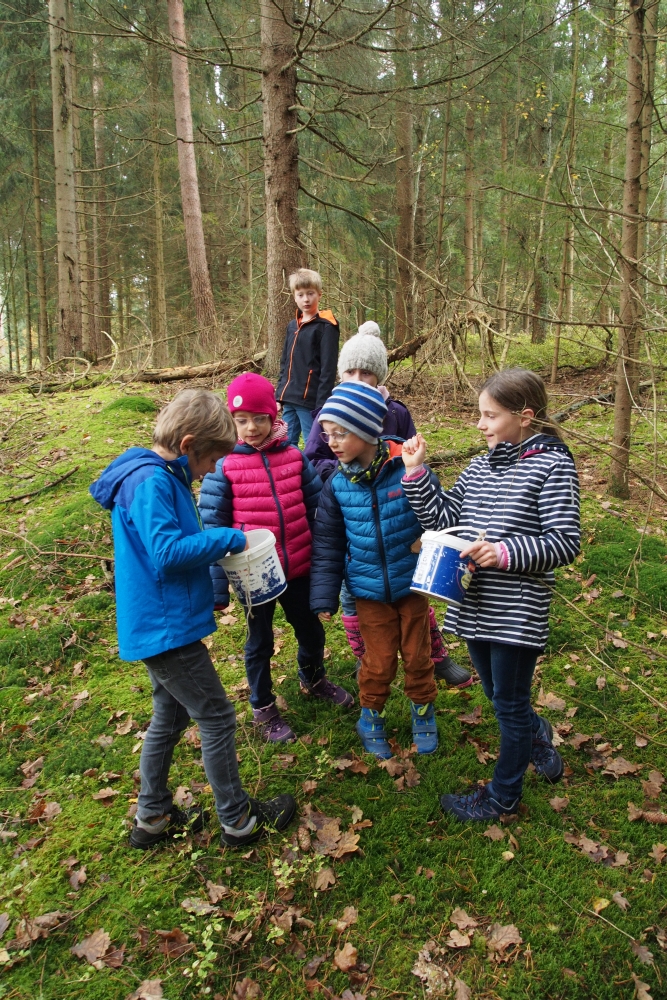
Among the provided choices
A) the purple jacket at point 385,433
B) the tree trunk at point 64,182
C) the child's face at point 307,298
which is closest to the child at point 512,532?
the purple jacket at point 385,433

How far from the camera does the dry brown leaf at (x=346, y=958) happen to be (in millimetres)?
2197

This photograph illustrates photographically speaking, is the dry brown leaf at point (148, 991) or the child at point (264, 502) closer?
the dry brown leaf at point (148, 991)

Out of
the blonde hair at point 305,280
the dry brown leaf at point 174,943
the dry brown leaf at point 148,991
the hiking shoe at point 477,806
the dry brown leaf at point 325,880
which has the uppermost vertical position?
the blonde hair at point 305,280

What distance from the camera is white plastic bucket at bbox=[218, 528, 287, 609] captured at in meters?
2.60

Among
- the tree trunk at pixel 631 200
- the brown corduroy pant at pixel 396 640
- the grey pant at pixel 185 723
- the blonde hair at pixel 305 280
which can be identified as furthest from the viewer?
the blonde hair at pixel 305 280

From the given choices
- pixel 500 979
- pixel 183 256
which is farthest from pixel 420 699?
pixel 183 256

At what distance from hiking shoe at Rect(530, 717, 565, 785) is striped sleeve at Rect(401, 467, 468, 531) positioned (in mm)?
1242

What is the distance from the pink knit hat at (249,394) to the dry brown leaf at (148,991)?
238 cm

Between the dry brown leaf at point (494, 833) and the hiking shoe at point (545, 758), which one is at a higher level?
the hiking shoe at point (545, 758)

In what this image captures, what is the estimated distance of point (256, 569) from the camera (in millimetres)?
2635

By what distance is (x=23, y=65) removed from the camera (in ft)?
44.4

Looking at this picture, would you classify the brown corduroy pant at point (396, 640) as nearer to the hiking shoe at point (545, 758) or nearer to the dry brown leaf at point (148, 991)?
the hiking shoe at point (545, 758)

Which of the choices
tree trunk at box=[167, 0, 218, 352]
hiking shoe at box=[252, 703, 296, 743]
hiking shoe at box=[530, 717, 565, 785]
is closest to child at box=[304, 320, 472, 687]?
hiking shoe at box=[252, 703, 296, 743]

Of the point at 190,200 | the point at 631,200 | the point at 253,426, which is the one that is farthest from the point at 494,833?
the point at 190,200
